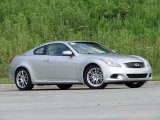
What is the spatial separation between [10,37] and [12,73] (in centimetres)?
1115

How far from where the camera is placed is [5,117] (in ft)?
37.2

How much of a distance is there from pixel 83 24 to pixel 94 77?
15.7 m

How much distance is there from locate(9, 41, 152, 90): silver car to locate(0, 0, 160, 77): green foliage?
8.02 metres

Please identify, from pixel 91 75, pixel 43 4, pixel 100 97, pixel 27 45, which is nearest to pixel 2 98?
pixel 100 97

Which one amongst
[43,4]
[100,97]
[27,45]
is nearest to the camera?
[100,97]

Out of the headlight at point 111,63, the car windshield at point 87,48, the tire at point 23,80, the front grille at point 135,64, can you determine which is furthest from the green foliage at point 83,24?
the headlight at point 111,63

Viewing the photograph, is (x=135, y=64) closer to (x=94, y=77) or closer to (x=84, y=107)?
(x=94, y=77)

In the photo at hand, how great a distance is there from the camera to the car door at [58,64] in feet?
62.8

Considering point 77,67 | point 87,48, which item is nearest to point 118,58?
point 77,67

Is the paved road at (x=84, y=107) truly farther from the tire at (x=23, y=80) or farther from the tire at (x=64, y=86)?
the tire at (x=64, y=86)

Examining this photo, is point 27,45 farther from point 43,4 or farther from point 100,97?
point 100,97

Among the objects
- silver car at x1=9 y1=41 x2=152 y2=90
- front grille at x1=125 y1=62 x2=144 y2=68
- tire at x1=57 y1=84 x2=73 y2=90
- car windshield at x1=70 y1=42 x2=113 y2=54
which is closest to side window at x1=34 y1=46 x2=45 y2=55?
silver car at x1=9 y1=41 x2=152 y2=90

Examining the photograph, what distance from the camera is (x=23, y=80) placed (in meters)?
20.2

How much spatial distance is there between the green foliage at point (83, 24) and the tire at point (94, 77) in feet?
32.6
